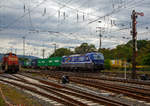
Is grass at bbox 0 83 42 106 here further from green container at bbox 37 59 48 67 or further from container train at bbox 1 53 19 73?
green container at bbox 37 59 48 67

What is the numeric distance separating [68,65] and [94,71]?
7848mm

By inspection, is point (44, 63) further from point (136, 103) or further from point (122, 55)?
point (136, 103)

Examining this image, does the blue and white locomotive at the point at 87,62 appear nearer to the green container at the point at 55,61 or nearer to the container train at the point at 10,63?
the green container at the point at 55,61

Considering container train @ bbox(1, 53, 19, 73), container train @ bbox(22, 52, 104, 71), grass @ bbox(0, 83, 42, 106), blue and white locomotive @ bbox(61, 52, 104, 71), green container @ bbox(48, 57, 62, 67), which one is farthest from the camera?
green container @ bbox(48, 57, 62, 67)

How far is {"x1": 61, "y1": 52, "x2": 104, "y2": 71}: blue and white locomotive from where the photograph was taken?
103ft

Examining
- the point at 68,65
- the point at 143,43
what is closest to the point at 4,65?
the point at 68,65

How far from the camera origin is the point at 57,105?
360 inches

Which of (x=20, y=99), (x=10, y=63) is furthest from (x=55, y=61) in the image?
(x=20, y=99)

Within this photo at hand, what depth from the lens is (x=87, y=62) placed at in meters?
32.2

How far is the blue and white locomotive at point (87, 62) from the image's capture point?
31.3m

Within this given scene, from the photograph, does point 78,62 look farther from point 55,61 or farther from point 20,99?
point 20,99

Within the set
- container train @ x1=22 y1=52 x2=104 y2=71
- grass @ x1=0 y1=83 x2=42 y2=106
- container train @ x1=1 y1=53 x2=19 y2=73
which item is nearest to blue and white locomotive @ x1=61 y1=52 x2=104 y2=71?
container train @ x1=22 y1=52 x2=104 y2=71

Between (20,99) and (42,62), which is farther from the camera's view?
(42,62)

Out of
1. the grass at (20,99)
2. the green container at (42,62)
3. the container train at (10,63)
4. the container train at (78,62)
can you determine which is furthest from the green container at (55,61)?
the grass at (20,99)
